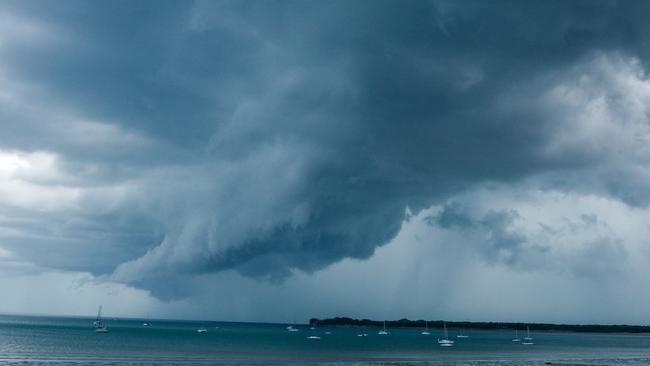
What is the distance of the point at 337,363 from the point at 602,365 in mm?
38557

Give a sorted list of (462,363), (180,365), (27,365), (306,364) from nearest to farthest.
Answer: (27,365) < (180,365) < (306,364) < (462,363)

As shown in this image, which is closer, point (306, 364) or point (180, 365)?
point (180, 365)

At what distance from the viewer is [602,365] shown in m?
88.1

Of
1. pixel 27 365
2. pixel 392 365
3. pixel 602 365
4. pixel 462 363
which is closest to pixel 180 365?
pixel 27 365

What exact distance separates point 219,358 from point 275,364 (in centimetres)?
→ 1409

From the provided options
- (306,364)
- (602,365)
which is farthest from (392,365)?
(602,365)

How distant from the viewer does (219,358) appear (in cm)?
9306

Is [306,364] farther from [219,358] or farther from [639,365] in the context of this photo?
[639,365]

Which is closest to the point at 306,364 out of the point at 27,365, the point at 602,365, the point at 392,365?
the point at 392,365

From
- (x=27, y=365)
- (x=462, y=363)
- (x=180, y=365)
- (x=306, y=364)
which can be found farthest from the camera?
(x=462, y=363)

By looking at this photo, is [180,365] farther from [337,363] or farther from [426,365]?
[426,365]

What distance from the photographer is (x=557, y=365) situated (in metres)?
87.3

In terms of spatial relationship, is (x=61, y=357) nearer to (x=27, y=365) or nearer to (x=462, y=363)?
(x=27, y=365)

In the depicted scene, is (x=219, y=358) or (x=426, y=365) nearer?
(x=426, y=365)
